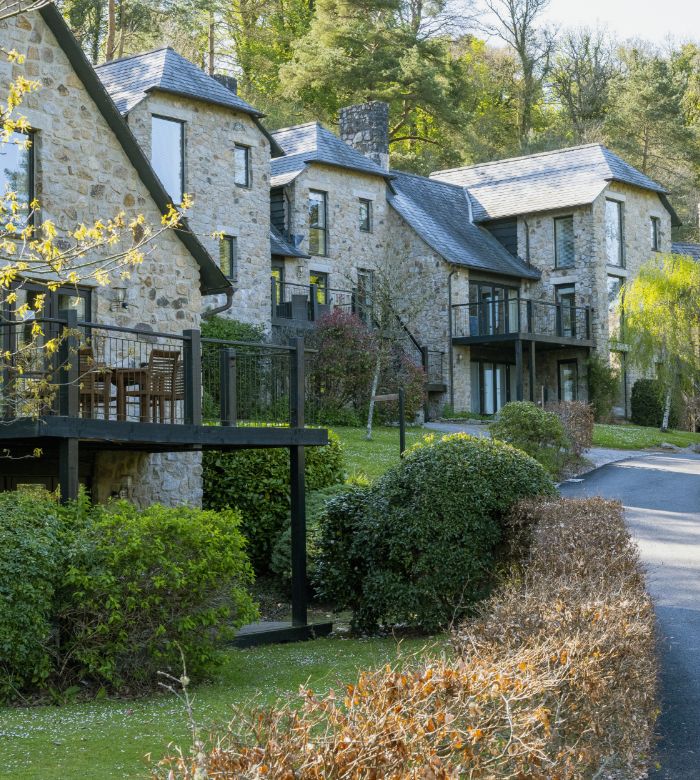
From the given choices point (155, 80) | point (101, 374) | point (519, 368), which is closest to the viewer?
point (101, 374)

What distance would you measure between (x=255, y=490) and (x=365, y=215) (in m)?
19.2

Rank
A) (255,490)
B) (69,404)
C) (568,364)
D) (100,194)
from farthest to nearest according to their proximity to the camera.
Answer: (568,364) → (255,490) → (100,194) → (69,404)

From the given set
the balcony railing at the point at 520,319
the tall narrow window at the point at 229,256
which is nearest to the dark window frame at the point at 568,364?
the balcony railing at the point at 520,319

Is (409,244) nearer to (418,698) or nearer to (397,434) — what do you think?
(397,434)

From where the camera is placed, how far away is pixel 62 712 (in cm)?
902

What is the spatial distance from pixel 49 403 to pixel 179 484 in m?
5.90

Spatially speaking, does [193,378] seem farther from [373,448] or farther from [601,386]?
[601,386]

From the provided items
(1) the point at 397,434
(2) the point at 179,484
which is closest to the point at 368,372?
(1) the point at 397,434

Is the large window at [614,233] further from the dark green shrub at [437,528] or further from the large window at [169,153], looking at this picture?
the dark green shrub at [437,528]

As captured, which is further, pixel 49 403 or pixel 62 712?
pixel 49 403

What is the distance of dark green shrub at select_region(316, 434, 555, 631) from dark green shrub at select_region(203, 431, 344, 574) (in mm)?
4126

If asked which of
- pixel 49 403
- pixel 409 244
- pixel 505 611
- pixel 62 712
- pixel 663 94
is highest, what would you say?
pixel 663 94

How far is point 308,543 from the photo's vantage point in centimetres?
1577

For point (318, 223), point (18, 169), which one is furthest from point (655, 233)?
point (18, 169)
